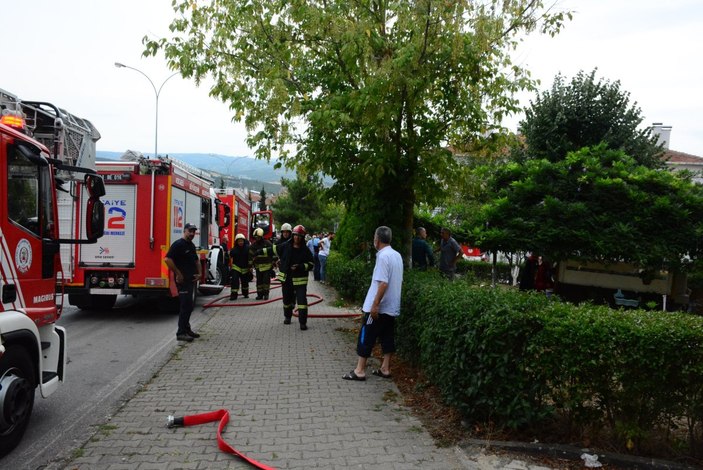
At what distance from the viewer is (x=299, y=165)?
31.1 feet

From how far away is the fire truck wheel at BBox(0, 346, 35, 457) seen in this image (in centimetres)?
409

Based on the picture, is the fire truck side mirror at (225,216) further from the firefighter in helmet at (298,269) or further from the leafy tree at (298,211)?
the leafy tree at (298,211)

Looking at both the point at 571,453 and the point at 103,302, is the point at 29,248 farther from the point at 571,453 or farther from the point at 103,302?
the point at 103,302

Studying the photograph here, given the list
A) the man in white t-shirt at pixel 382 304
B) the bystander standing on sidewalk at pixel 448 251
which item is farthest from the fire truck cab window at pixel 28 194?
the bystander standing on sidewalk at pixel 448 251

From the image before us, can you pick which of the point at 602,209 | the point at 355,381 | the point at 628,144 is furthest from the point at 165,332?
the point at 628,144

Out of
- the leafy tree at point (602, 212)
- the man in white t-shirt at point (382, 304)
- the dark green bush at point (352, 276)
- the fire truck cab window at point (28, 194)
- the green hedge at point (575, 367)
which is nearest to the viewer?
the green hedge at point (575, 367)

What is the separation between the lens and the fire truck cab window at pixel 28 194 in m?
4.21

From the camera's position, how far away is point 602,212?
779 cm

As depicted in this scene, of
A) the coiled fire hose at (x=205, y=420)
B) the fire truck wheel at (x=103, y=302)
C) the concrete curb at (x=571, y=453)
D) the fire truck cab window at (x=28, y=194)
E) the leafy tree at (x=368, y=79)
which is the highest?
the leafy tree at (x=368, y=79)

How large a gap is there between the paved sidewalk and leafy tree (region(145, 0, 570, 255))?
296 cm

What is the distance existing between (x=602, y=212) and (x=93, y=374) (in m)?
7.23

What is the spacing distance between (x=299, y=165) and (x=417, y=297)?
413 centimetres

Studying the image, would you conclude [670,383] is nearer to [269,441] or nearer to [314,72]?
[269,441]

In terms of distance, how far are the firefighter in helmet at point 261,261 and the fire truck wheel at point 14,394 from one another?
949cm
